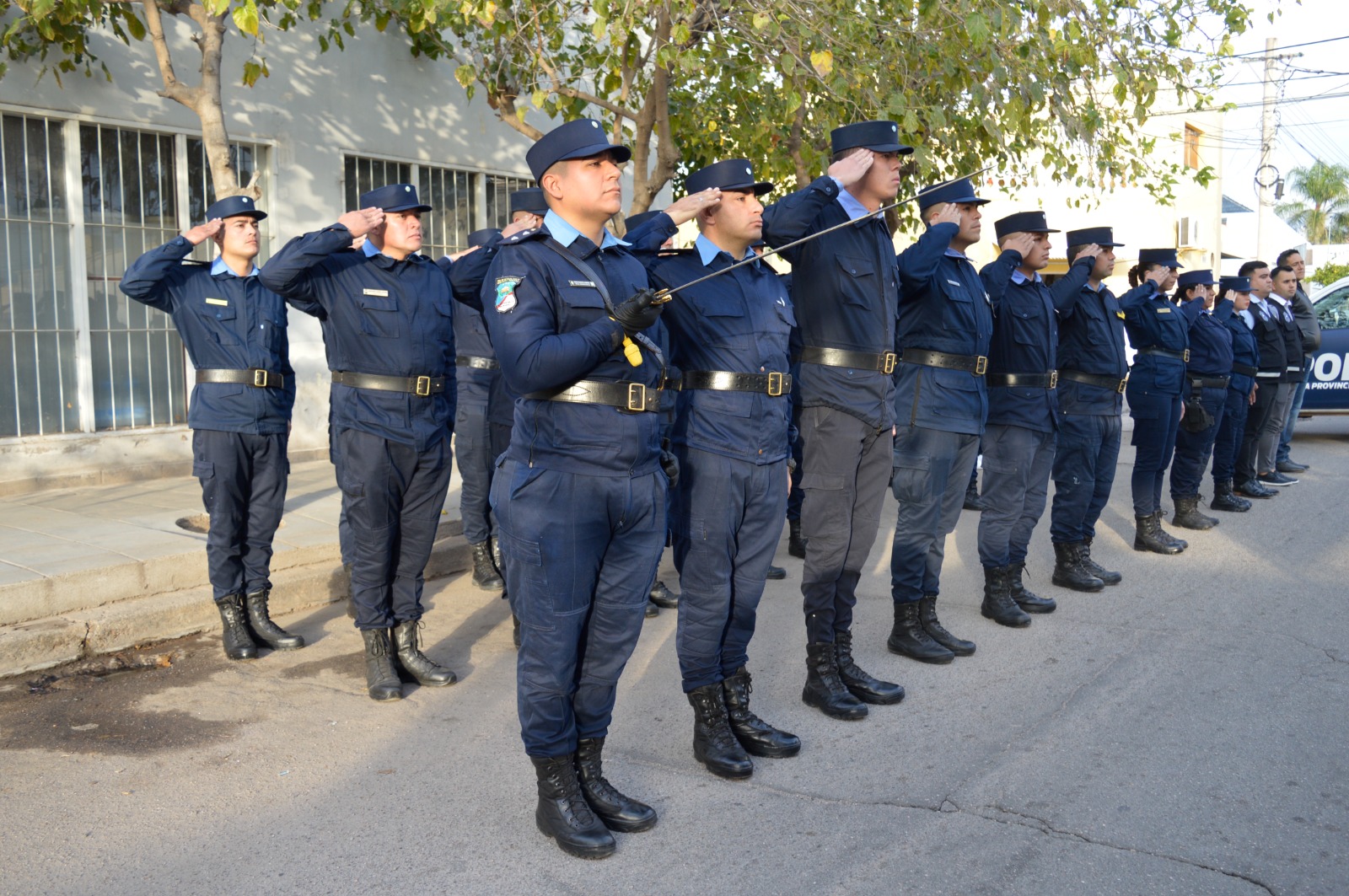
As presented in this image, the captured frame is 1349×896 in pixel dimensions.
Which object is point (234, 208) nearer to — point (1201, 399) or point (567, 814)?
point (567, 814)

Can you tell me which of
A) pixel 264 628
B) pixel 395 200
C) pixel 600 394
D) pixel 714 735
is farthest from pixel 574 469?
pixel 264 628

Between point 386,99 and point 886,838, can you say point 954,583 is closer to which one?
point 886,838

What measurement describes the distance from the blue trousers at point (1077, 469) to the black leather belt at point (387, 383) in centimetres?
387

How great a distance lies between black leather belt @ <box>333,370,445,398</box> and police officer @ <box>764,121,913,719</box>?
1644mm

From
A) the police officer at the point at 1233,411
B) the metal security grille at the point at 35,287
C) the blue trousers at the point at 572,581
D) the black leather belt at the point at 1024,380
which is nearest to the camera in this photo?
the blue trousers at the point at 572,581

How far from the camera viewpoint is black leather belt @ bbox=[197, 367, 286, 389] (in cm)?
561

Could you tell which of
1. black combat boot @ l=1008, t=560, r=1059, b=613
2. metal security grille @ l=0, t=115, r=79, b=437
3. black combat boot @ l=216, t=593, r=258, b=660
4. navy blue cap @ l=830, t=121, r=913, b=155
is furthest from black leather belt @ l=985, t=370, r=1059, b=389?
metal security grille @ l=0, t=115, r=79, b=437

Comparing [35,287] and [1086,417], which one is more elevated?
[35,287]

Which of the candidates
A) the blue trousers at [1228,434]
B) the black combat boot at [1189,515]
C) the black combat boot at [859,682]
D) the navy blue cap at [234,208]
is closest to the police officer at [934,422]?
the black combat boot at [859,682]

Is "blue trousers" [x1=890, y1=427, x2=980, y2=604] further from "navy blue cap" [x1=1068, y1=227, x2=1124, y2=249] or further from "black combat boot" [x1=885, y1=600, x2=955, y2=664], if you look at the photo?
"navy blue cap" [x1=1068, y1=227, x2=1124, y2=249]

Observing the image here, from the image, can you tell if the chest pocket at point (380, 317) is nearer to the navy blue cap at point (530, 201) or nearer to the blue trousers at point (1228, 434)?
the navy blue cap at point (530, 201)

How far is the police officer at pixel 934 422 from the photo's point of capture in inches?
222

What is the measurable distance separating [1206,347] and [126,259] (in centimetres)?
856

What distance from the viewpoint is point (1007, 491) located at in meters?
6.40
